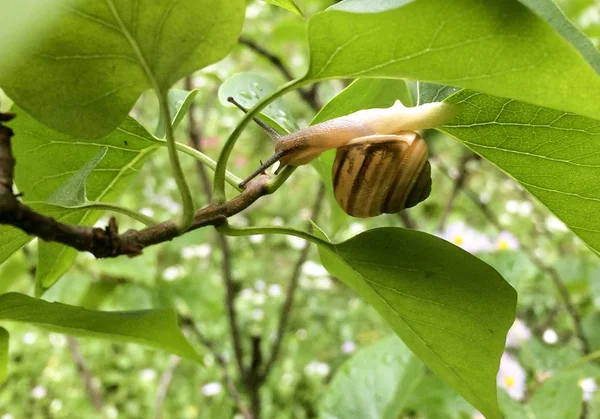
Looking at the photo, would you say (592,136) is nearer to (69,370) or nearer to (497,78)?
(497,78)

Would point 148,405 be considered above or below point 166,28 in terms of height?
below

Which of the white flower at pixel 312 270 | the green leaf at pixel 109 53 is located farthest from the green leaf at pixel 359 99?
the white flower at pixel 312 270

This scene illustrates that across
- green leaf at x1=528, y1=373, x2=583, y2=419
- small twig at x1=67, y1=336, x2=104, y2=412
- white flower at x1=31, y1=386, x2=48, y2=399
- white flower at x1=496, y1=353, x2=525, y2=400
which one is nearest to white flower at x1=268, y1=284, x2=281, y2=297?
small twig at x1=67, y1=336, x2=104, y2=412

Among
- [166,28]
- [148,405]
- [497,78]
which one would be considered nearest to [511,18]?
[497,78]

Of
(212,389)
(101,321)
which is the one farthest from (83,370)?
(101,321)

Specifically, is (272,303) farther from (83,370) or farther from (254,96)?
(254,96)

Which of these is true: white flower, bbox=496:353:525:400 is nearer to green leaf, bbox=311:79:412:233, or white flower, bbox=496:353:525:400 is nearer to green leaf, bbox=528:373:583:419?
green leaf, bbox=528:373:583:419
